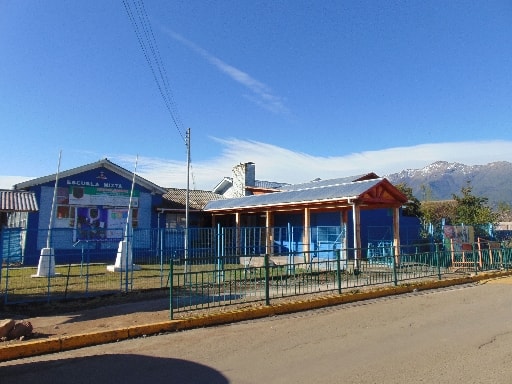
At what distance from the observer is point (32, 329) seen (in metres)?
7.62

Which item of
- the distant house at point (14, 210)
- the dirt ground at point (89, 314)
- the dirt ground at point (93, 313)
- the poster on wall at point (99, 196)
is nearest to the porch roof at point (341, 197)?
the poster on wall at point (99, 196)

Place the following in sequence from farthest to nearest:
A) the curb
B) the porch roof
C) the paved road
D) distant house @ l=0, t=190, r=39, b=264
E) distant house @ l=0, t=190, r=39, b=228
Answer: the porch roof, distant house @ l=0, t=190, r=39, b=228, distant house @ l=0, t=190, r=39, b=264, the curb, the paved road

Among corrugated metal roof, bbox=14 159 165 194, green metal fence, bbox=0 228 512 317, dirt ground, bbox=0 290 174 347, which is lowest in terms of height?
dirt ground, bbox=0 290 174 347

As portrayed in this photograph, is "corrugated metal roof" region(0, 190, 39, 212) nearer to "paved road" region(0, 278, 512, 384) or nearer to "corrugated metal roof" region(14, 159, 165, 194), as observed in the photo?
"corrugated metal roof" region(14, 159, 165, 194)

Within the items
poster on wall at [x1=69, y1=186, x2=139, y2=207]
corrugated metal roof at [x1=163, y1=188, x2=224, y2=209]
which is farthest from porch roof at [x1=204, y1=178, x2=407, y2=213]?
poster on wall at [x1=69, y1=186, x2=139, y2=207]

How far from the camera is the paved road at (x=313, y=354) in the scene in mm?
5270

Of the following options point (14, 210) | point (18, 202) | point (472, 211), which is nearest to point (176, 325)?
point (14, 210)

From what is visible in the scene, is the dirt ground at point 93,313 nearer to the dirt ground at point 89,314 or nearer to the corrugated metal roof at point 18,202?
the dirt ground at point 89,314

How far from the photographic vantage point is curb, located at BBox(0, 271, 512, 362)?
6.86 metres

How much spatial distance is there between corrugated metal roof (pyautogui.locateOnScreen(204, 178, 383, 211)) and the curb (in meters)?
6.69

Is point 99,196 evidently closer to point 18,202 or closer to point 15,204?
point 18,202

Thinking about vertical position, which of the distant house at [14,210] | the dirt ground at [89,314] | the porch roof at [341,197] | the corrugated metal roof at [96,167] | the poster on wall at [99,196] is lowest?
the dirt ground at [89,314]

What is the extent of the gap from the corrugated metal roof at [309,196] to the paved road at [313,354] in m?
9.78

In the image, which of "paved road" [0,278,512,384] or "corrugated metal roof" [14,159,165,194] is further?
"corrugated metal roof" [14,159,165,194]
